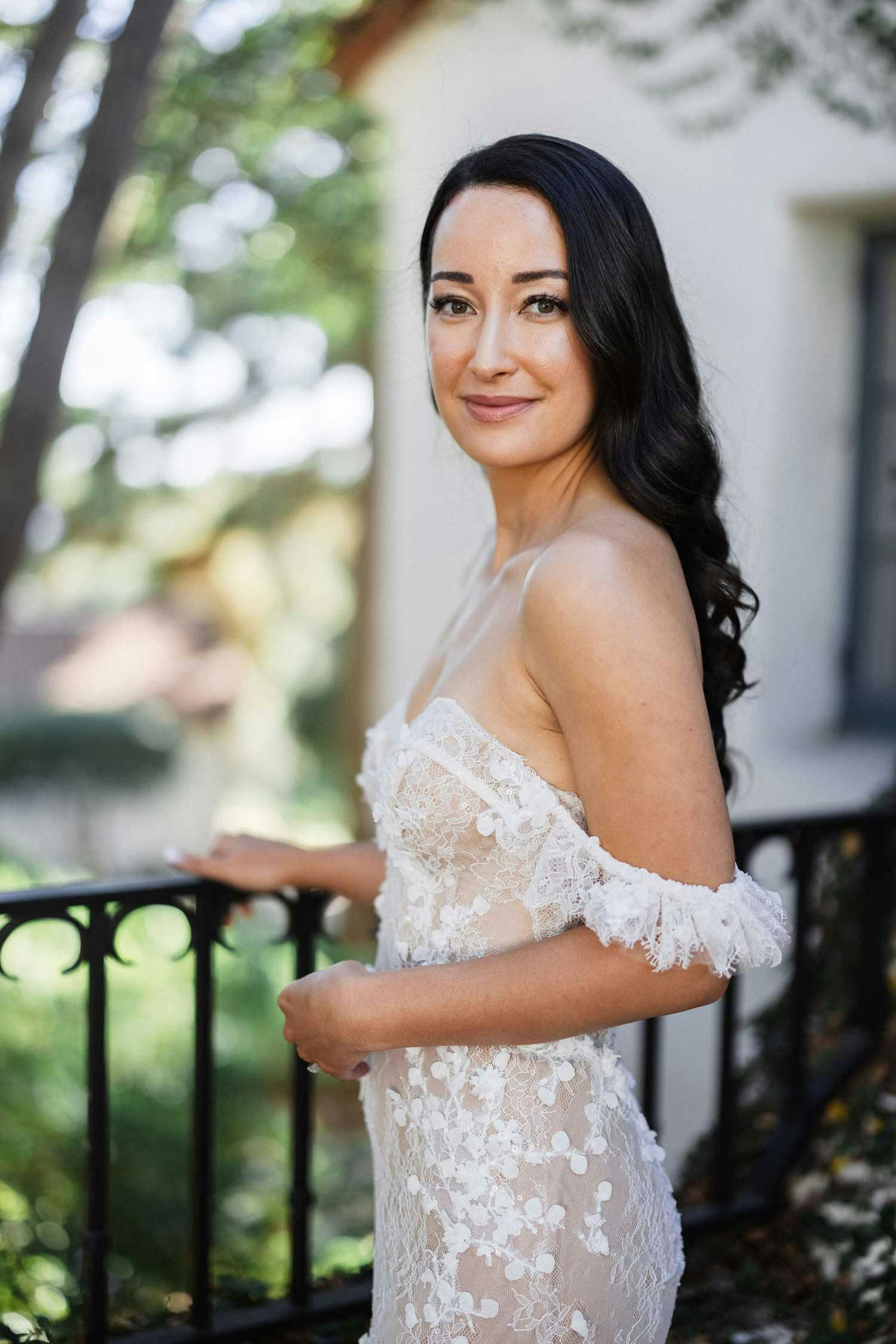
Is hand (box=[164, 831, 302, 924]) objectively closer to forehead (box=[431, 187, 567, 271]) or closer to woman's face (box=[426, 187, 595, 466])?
woman's face (box=[426, 187, 595, 466])

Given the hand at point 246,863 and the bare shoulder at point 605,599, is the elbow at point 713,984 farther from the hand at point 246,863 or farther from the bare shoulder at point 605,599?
the hand at point 246,863

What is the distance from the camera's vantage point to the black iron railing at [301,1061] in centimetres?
207

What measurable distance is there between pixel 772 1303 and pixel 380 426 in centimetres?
641

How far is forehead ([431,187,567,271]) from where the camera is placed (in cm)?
148

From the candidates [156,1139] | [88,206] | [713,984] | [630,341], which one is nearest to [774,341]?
[88,206]

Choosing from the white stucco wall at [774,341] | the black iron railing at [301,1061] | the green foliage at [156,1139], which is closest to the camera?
the black iron railing at [301,1061]

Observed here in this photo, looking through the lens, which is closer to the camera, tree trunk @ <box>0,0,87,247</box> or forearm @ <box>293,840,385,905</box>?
forearm @ <box>293,840,385,905</box>

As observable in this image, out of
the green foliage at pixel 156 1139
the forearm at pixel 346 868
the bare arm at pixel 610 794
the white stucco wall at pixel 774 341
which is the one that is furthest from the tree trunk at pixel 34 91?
the bare arm at pixel 610 794

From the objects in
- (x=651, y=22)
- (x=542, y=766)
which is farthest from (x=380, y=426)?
(x=542, y=766)

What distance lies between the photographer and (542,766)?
1446 millimetres

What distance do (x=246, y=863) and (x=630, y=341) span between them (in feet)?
3.61

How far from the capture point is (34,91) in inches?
155

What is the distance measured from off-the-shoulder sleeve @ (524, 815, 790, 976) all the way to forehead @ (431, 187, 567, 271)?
66 centimetres

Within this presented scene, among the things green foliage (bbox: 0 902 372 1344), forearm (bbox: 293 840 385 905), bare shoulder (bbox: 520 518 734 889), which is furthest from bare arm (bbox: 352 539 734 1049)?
green foliage (bbox: 0 902 372 1344)
